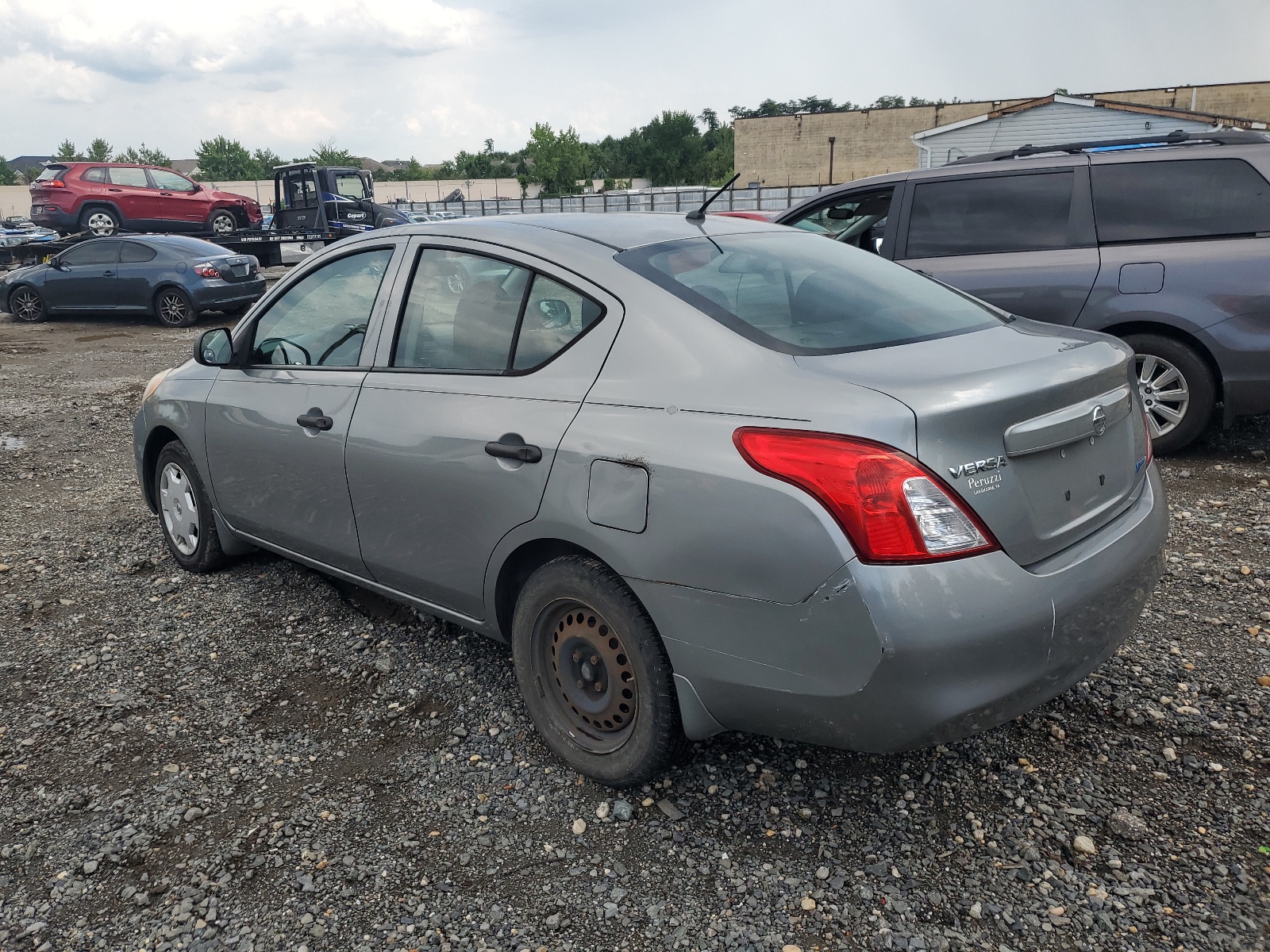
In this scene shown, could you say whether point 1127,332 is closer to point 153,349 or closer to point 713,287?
point 713,287

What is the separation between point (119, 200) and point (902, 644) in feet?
80.9

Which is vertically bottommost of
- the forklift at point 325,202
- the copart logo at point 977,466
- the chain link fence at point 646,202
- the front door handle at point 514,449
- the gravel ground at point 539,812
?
the gravel ground at point 539,812

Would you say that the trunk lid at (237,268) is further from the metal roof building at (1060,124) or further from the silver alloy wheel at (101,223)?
the metal roof building at (1060,124)

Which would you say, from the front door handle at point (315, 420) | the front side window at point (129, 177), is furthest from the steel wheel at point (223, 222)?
the front door handle at point (315, 420)

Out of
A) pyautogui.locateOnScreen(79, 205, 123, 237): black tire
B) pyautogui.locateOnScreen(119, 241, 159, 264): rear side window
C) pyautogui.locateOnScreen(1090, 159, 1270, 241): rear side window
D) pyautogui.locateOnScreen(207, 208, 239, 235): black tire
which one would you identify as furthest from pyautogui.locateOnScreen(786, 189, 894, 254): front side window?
pyautogui.locateOnScreen(79, 205, 123, 237): black tire

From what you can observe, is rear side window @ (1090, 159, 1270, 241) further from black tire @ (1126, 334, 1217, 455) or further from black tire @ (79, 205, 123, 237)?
black tire @ (79, 205, 123, 237)

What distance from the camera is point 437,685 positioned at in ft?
11.6

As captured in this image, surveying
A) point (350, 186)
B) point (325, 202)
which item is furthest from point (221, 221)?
point (350, 186)

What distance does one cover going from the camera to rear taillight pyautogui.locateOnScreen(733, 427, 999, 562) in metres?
2.10

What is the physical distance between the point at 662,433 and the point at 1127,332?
4.48 m

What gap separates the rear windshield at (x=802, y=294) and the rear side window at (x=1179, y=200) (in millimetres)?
3187

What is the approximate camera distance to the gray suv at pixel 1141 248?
5.36 metres

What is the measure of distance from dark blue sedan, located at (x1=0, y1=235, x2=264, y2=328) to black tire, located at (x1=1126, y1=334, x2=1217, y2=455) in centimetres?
1375

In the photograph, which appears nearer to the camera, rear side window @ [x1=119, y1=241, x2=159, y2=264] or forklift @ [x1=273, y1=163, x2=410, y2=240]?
rear side window @ [x1=119, y1=241, x2=159, y2=264]
